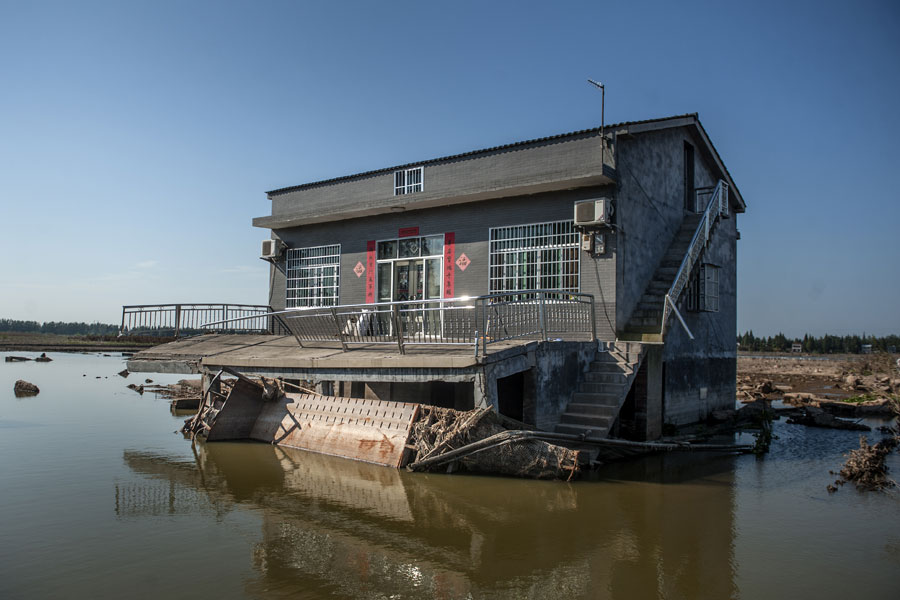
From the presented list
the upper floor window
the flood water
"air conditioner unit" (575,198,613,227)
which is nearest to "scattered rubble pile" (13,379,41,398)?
the flood water

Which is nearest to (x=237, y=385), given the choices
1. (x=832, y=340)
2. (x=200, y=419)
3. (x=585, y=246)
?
(x=200, y=419)

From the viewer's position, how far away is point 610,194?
1381 cm

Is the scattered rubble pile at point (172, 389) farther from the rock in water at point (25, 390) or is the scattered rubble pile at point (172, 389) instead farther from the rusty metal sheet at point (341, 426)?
the rusty metal sheet at point (341, 426)

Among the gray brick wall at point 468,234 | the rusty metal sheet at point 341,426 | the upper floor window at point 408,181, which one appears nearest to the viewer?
the rusty metal sheet at point 341,426

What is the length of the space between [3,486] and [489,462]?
6.68 meters

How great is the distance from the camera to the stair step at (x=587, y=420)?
10.8 m

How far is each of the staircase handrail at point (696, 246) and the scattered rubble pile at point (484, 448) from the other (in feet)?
14.7

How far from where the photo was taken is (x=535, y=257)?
14914 mm

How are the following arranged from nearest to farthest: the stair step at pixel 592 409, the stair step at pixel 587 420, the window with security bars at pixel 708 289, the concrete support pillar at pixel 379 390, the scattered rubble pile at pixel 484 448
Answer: the scattered rubble pile at pixel 484 448 < the stair step at pixel 587 420 < the stair step at pixel 592 409 < the concrete support pillar at pixel 379 390 < the window with security bars at pixel 708 289

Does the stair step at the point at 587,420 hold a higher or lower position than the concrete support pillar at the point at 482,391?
lower

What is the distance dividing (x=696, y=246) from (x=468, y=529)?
36.2 ft

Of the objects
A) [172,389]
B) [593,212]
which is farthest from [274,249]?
[593,212]

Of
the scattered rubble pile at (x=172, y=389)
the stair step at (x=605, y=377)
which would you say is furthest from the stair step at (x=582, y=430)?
the scattered rubble pile at (x=172, y=389)

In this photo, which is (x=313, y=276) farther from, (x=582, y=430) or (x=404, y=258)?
(x=582, y=430)
